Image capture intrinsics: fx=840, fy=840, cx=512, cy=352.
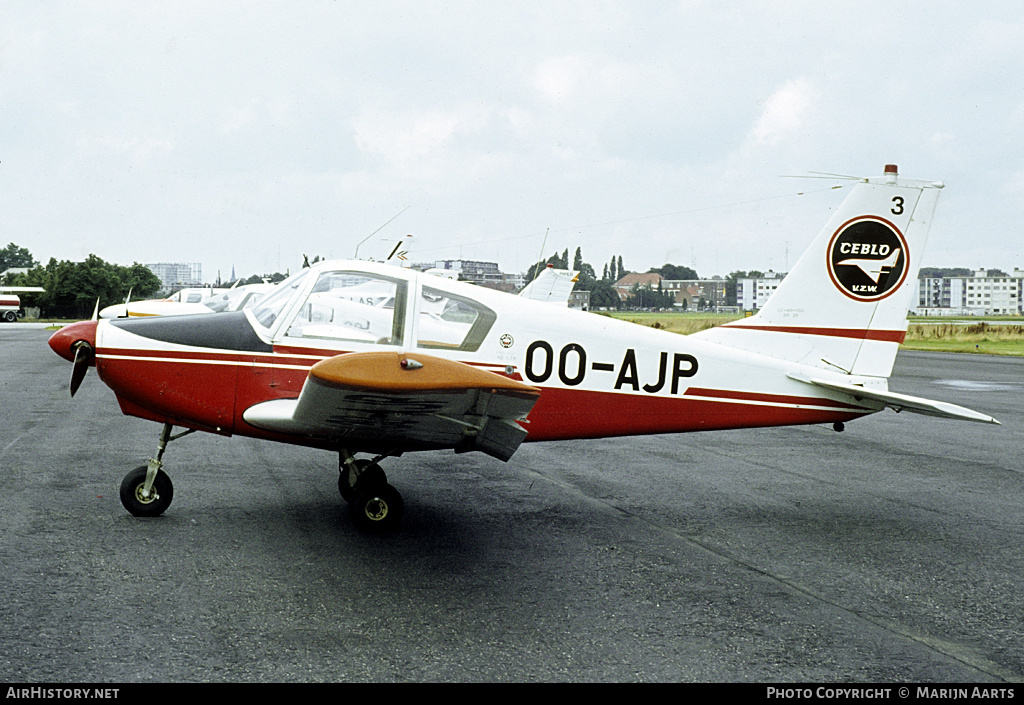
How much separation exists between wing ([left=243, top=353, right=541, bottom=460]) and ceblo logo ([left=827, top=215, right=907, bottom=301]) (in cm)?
350

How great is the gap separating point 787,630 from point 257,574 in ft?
9.66

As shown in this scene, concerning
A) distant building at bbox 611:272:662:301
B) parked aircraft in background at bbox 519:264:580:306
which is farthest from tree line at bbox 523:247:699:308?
parked aircraft in background at bbox 519:264:580:306

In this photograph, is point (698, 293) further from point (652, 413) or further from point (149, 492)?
point (149, 492)

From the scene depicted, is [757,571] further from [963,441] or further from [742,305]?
[742,305]

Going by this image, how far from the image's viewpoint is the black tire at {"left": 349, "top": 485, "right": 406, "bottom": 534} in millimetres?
5863

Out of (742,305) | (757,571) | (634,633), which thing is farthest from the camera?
(742,305)

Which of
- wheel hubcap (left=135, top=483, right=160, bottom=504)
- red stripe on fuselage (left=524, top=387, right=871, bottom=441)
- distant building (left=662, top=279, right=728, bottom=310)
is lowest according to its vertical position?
wheel hubcap (left=135, top=483, right=160, bottom=504)

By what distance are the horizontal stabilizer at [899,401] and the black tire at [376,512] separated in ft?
11.1

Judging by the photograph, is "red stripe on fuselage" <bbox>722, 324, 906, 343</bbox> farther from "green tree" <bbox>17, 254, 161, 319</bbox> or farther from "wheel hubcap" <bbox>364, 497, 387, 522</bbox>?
"green tree" <bbox>17, 254, 161, 319</bbox>

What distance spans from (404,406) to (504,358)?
5.04ft

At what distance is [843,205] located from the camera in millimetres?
7281

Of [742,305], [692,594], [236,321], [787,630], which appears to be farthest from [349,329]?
[742,305]

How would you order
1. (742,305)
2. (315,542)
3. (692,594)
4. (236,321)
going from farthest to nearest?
(742,305), (236,321), (315,542), (692,594)

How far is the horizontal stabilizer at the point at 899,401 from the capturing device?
20.1 ft
